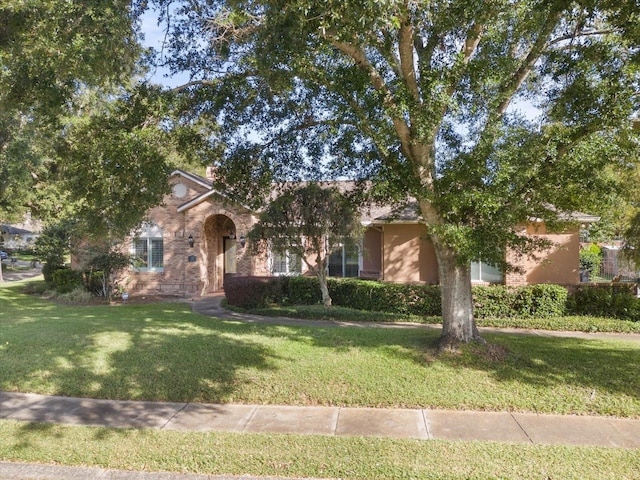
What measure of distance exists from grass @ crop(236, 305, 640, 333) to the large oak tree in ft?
14.4

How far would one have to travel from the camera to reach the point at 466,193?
7.07m

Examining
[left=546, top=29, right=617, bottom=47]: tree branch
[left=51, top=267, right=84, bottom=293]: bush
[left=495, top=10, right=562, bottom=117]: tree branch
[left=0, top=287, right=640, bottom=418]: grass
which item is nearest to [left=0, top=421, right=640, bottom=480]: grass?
[left=0, top=287, right=640, bottom=418]: grass

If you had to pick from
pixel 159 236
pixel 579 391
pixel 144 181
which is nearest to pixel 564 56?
pixel 579 391

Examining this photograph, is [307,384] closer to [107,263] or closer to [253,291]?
[253,291]

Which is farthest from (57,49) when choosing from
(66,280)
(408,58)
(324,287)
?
(66,280)

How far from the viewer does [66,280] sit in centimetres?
2031

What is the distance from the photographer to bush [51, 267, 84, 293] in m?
19.8

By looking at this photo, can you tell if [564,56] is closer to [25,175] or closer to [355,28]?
[355,28]

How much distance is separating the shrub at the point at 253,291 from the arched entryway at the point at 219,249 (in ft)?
14.5

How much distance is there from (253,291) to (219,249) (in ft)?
20.9

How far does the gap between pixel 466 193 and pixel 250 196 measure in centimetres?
552

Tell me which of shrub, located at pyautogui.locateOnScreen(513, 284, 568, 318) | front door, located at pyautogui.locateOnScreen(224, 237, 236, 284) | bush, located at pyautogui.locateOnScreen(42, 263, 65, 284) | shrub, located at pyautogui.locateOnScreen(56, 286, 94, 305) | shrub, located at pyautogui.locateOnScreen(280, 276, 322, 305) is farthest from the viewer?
bush, located at pyautogui.locateOnScreen(42, 263, 65, 284)

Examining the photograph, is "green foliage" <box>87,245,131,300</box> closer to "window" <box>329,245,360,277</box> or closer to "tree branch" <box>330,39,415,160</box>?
"window" <box>329,245,360,277</box>

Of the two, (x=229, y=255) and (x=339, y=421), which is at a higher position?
(x=229, y=255)
